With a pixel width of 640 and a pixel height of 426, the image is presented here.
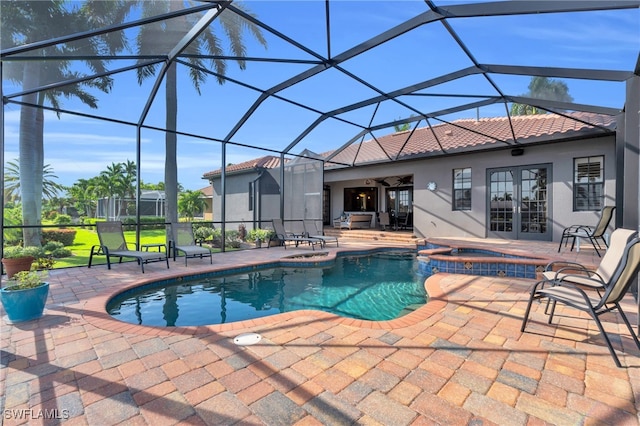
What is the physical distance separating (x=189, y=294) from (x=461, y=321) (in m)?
4.34

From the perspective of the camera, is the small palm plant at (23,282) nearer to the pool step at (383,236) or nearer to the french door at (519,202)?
the pool step at (383,236)

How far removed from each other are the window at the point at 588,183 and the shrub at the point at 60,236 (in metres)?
20.3

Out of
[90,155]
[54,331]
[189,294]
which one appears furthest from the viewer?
[90,155]

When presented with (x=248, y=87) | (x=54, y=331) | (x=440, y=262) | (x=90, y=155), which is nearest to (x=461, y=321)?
(x=440, y=262)

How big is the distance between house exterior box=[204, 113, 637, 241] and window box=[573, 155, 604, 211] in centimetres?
2

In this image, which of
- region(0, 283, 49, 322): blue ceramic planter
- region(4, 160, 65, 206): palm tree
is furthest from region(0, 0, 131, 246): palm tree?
region(4, 160, 65, 206): palm tree

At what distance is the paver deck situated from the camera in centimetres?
184

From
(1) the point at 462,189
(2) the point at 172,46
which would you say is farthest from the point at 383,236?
(2) the point at 172,46

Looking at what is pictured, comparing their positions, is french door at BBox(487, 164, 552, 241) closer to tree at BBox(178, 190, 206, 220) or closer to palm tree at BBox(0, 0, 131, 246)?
palm tree at BBox(0, 0, 131, 246)

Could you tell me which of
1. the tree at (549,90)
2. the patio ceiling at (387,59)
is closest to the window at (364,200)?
the patio ceiling at (387,59)

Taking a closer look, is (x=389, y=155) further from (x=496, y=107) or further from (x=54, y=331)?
(x=54, y=331)

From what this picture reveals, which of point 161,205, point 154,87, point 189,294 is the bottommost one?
point 189,294

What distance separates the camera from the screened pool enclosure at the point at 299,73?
443 centimetres

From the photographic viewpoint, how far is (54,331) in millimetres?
3094
